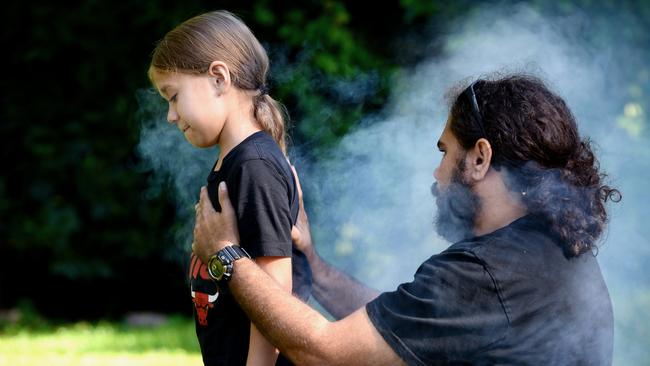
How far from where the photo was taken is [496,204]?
199 cm

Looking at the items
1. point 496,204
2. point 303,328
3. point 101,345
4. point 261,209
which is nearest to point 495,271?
point 496,204

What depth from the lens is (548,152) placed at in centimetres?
197

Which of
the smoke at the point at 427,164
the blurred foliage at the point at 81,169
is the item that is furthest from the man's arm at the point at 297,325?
the blurred foliage at the point at 81,169

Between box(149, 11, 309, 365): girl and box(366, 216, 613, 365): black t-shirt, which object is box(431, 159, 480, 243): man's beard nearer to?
box(366, 216, 613, 365): black t-shirt

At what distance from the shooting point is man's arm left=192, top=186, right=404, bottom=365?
6.17 feet

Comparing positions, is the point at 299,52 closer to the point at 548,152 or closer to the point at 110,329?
the point at 110,329

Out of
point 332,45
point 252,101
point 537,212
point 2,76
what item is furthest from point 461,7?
point 2,76

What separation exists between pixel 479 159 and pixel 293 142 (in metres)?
1.46

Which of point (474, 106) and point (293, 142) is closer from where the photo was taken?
point (474, 106)

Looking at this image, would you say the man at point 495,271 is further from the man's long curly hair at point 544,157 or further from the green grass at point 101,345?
the green grass at point 101,345

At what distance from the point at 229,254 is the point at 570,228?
76 cm

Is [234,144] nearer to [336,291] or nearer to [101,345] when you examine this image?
[336,291]

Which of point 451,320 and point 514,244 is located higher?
point 514,244

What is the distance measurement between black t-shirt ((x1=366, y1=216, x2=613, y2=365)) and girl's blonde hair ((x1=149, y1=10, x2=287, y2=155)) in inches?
27.5
